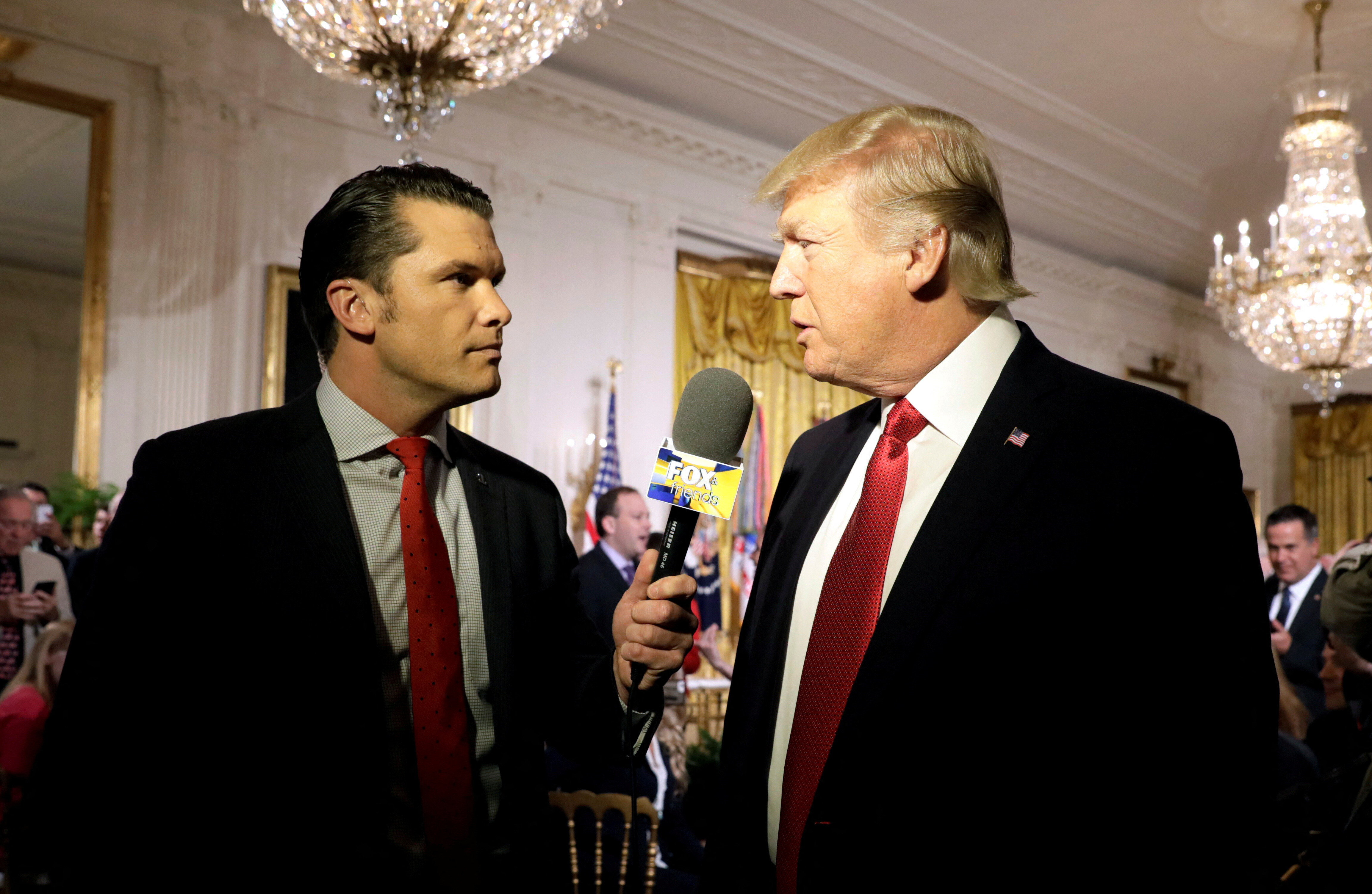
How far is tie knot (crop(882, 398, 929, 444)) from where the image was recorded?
1666mm

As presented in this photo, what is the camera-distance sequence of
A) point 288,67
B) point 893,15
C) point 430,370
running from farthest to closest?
1. point 893,15
2. point 288,67
3. point 430,370

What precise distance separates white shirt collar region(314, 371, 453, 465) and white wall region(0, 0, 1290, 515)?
171 inches

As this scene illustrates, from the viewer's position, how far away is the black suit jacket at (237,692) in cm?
149

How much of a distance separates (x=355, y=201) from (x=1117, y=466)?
51.0 inches

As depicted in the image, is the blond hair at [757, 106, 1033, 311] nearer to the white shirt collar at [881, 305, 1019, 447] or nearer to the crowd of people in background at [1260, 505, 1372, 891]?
the white shirt collar at [881, 305, 1019, 447]

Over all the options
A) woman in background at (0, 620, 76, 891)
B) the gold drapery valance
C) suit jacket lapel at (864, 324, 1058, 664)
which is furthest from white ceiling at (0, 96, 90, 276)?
suit jacket lapel at (864, 324, 1058, 664)

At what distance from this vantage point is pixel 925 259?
1666 millimetres

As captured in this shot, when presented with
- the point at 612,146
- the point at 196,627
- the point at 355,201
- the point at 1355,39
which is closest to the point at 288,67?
the point at 612,146

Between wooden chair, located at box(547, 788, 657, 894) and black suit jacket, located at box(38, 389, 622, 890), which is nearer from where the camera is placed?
black suit jacket, located at box(38, 389, 622, 890)

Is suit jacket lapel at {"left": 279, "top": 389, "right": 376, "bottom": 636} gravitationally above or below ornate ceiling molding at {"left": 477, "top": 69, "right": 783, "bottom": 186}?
below

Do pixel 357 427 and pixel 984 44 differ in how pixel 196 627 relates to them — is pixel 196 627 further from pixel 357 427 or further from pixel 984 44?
pixel 984 44

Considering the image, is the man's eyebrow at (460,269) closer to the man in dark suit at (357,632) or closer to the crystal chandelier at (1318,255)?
the man in dark suit at (357,632)

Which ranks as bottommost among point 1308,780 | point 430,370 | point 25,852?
point 1308,780

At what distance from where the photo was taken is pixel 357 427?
1.82 meters
